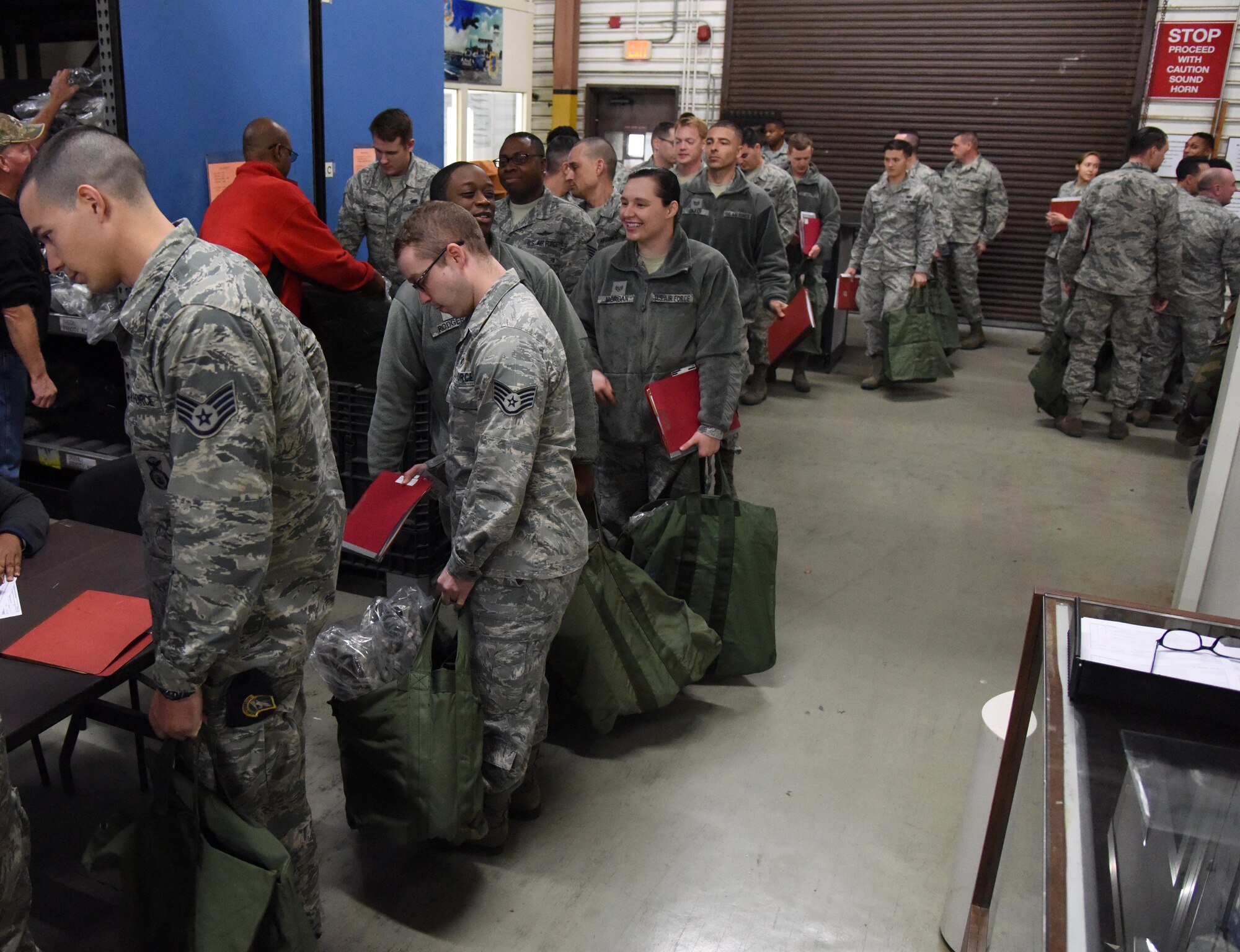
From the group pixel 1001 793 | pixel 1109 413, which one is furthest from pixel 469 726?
pixel 1109 413

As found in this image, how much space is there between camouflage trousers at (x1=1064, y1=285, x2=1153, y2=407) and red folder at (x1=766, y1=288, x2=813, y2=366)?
1.58 meters

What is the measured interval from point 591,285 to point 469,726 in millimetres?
1778

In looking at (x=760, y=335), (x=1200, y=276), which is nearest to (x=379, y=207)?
(x=760, y=335)

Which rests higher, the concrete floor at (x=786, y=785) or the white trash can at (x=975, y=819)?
the white trash can at (x=975, y=819)

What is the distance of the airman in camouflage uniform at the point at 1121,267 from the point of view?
5551 mm

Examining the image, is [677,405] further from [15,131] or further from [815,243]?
[815,243]

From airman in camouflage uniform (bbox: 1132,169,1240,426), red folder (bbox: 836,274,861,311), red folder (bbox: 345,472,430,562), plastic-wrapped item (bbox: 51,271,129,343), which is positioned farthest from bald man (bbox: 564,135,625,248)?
airman in camouflage uniform (bbox: 1132,169,1240,426)

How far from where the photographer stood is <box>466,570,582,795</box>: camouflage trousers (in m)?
2.25

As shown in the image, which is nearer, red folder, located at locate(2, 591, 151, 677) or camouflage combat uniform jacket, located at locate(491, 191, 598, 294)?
red folder, located at locate(2, 591, 151, 677)

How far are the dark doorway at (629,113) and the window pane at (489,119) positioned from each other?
877 mm

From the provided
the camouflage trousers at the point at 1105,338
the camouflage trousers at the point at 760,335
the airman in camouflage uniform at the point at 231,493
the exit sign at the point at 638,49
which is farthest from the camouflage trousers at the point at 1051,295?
the airman in camouflage uniform at the point at 231,493

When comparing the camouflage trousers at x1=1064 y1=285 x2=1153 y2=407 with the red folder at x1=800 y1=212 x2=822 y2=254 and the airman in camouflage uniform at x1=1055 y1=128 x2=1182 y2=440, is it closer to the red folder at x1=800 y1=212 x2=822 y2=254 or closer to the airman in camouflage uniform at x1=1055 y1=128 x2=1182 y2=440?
the airman in camouflage uniform at x1=1055 y1=128 x2=1182 y2=440

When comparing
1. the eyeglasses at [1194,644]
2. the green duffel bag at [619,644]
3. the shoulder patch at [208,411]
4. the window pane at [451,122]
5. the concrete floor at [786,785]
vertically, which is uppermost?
the window pane at [451,122]

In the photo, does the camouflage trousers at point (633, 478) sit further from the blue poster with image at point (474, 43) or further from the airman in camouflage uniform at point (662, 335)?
the blue poster with image at point (474, 43)
